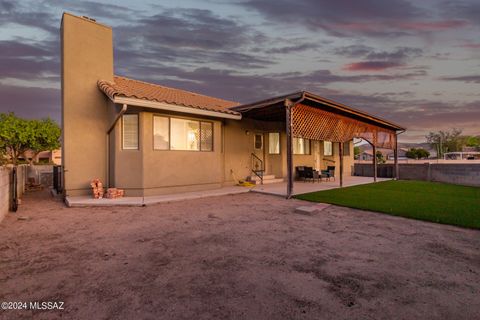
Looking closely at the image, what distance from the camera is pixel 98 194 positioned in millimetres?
8195

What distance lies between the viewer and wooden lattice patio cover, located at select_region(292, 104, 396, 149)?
9.09m

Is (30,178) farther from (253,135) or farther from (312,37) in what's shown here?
(312,37)

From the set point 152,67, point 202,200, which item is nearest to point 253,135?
point 202,200

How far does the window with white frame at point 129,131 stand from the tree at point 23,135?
28.0m

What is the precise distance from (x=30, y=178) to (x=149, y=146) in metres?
8.90

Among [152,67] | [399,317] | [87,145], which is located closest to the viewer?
[399,317]

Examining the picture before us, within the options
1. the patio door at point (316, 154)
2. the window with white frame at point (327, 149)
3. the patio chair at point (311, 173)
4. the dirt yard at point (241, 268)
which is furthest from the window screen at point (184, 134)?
the window with white frame at point (327, 149)

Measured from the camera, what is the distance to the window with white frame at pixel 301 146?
14297mm

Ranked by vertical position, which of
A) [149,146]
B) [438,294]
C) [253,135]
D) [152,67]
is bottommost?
[438,294]

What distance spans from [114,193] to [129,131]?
225cm

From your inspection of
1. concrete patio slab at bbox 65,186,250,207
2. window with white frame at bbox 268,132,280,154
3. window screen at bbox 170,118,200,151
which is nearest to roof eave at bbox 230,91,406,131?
window screen at bbox 170,118,200,151

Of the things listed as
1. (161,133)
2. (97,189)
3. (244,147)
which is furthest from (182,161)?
(244,147)

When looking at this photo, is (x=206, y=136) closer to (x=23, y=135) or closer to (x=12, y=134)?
(x=23, y=135)

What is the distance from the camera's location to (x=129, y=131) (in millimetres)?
8664
